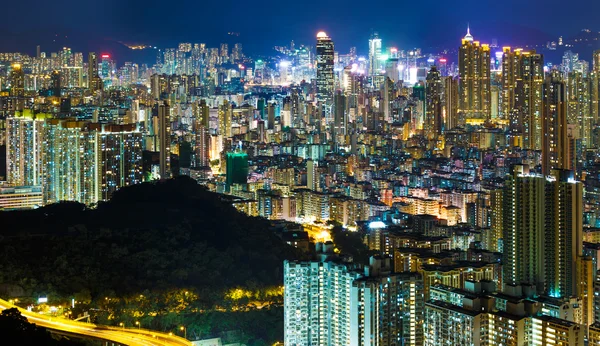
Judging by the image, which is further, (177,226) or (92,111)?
(92,111)

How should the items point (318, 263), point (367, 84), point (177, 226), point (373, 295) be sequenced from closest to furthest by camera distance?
point (373, 295), point (318, 263), point (177, 226), point (367, 84)

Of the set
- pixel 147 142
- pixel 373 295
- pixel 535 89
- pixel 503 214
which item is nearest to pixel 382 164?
pixel 535 89

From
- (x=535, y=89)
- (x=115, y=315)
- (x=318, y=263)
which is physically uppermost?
(x=535, y=89)

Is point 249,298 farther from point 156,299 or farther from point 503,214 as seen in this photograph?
point 503,214

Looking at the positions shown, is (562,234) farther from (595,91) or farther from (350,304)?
(595,91)

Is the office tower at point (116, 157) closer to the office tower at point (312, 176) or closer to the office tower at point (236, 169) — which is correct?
the office tower at point (236, 169)

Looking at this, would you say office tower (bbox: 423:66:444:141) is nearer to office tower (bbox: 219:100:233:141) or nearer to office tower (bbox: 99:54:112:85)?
office tower (bbox: 219:100:233:141)

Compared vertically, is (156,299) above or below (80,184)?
below

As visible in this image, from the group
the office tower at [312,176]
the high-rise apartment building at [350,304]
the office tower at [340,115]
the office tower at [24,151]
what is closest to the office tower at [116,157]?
the office tower at [24,151]
